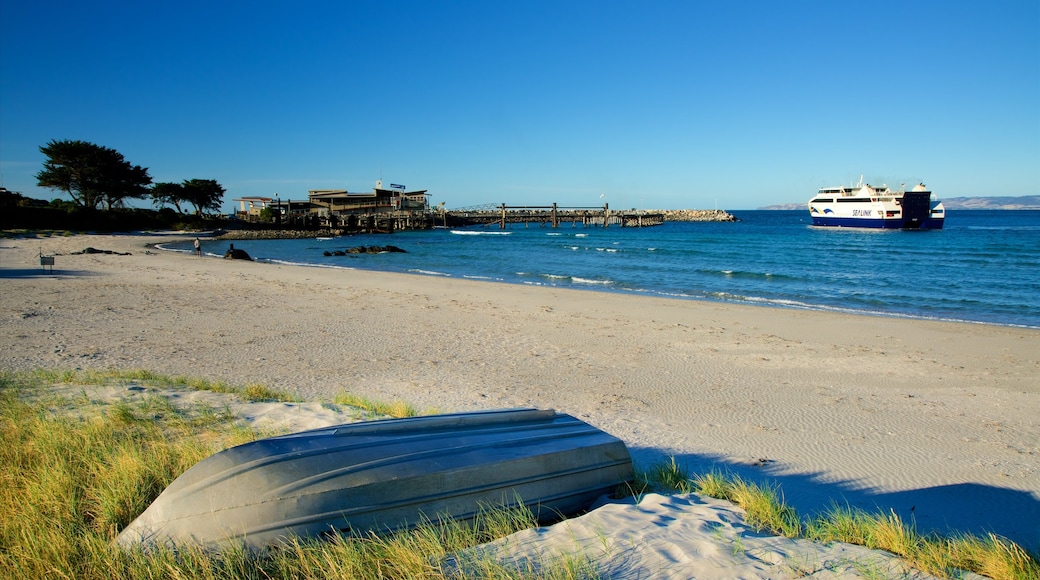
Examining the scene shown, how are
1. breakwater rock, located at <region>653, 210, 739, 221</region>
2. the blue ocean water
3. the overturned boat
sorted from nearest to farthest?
the overturned boat < the blue ocean water < breakwater rock, located at <region>653, 210, 739, 221</region>

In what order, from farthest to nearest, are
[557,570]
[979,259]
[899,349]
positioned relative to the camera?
[979,259] < [899,349] < [557,570]

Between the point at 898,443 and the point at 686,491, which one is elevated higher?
the point at 686,491

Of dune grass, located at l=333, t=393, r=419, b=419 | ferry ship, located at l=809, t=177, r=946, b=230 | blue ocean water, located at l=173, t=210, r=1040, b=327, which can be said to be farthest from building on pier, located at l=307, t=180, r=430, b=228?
dune grass, located at l=333, t=393, r=419, b=419

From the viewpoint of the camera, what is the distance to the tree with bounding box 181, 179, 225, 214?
3125 inches

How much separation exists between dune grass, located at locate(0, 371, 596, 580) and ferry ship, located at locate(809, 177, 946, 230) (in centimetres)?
7407

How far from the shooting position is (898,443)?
19.7 ft

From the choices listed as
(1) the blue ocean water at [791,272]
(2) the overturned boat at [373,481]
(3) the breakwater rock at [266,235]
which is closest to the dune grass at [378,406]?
(2) the overturned boat at [373,481]

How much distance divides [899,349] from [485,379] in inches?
312

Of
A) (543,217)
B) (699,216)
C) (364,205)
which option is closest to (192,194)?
(364,205)

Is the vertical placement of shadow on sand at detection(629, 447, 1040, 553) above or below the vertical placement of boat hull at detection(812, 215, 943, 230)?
below

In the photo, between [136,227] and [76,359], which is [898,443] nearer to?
[76,359]

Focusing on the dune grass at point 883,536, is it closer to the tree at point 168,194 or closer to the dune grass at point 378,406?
the dune grass at point 378,406

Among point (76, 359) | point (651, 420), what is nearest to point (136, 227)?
point (76, 359)

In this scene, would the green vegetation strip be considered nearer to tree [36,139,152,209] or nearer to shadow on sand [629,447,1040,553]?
shadow on sand [629,447,1040,553]
